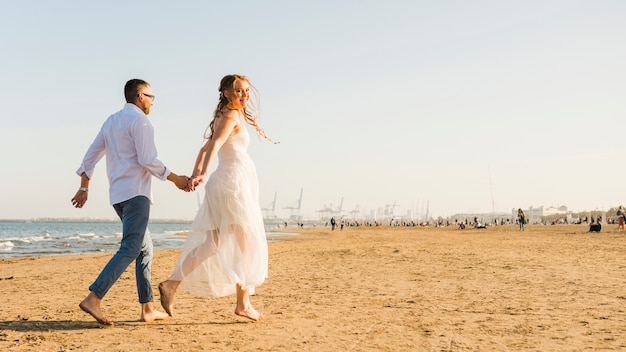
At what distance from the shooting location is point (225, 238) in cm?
402

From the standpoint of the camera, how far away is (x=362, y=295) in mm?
5551

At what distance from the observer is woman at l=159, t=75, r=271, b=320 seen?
400 centimetres

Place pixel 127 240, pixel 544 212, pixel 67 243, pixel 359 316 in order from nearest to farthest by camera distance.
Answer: pixel 127 240, pixel 359 316, pixel 67 243, pixel 544 212

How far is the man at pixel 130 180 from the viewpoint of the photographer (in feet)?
12.5

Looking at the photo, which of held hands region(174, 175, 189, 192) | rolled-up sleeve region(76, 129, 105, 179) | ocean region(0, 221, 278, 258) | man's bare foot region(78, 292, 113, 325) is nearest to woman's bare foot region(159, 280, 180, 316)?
man's bare foot region(78, 292, 113, 325)

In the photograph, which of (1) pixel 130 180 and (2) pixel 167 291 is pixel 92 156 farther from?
(2) pixel 167 291

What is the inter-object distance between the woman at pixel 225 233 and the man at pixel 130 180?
237mm

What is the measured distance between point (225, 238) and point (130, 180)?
0.85 m

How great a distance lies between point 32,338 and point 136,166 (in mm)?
1373

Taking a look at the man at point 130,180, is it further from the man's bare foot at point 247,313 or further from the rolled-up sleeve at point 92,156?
the man's bare foot at point 247,313

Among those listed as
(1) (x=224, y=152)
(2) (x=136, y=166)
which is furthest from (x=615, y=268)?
(2) (x=136, y=166)

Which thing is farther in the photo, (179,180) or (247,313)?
(247,313)

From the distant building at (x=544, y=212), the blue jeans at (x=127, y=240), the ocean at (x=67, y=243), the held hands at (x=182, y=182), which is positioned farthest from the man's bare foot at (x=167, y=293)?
the distant building at (x=544, y=212)

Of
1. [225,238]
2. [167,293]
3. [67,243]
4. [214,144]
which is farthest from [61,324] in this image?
[67,243]
